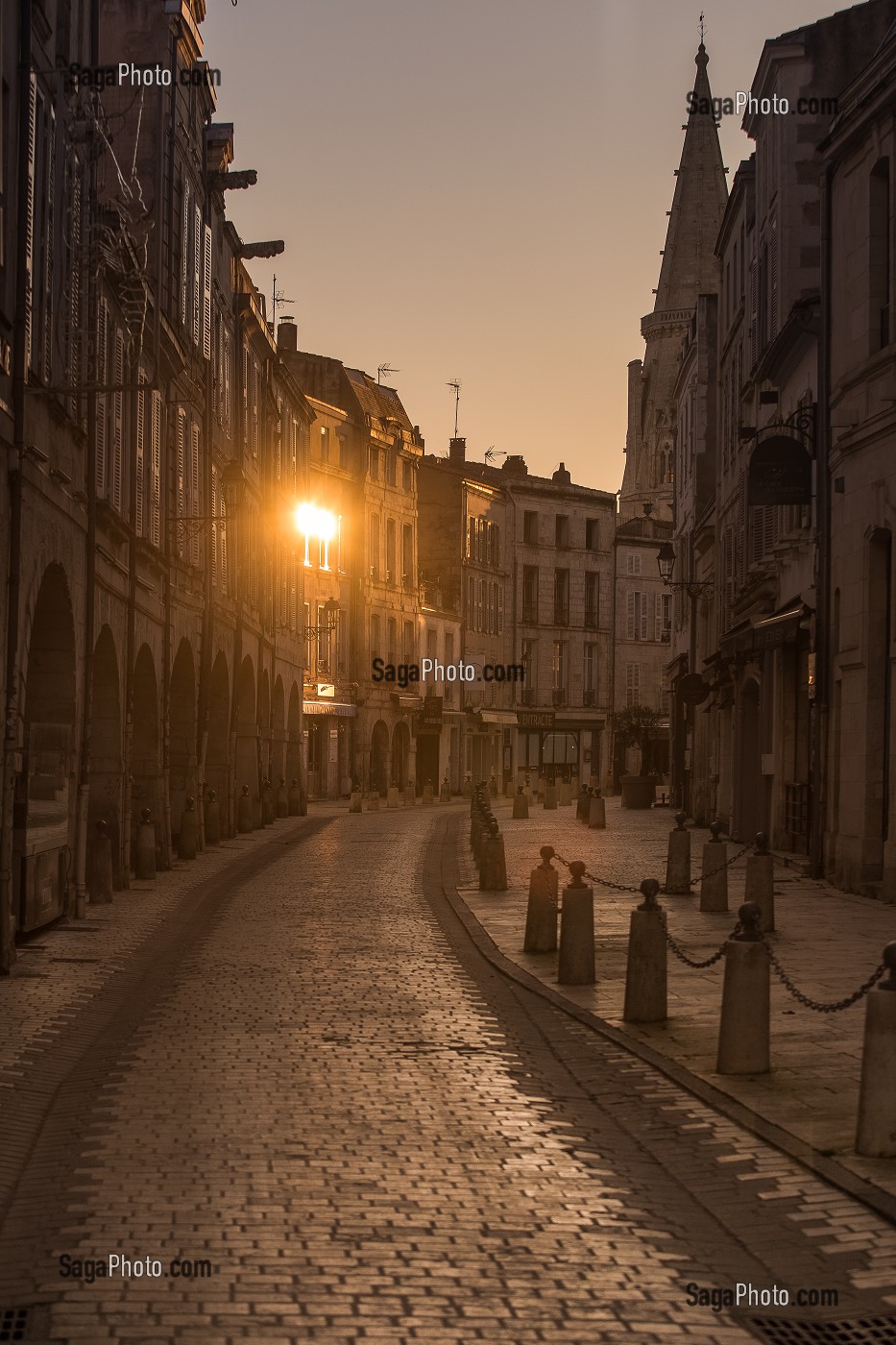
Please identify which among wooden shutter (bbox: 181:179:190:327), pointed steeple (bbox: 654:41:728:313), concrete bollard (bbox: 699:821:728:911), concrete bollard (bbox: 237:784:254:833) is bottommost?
concrete bollard (bbox: 237:784:254:833)

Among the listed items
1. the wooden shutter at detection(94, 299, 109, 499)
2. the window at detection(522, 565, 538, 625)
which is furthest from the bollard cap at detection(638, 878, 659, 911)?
the window at detection(522, 565, 538, 625)

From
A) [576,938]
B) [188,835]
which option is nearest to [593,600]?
[188,835]

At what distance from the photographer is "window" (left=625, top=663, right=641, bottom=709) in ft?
289

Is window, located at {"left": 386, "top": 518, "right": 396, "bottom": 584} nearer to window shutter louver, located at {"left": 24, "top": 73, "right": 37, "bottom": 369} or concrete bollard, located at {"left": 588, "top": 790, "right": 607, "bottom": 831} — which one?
concrete bollard, located at {"left": 588, "top": 790, "right": 607, "bottom": 831}

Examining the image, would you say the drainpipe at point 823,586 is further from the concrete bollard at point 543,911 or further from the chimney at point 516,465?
the chimney at point 516,465

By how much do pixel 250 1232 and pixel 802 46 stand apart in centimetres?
2471

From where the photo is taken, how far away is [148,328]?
24.1 metres

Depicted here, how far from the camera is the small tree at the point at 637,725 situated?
85.8 metres

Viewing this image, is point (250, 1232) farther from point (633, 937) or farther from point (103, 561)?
point (103, 561)

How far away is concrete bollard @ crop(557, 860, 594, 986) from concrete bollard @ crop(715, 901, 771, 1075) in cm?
346

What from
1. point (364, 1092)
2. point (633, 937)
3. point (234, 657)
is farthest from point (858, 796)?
point (234, 657)

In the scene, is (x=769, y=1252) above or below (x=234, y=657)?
below

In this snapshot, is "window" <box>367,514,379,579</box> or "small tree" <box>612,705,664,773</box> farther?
"small tree" <box>612,705,664,773</box>

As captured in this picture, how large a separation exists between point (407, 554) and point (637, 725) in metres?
18.8
